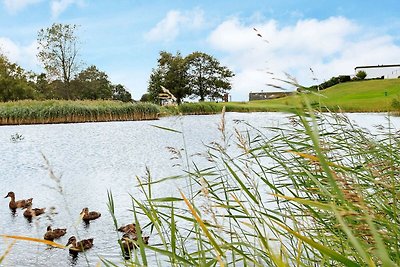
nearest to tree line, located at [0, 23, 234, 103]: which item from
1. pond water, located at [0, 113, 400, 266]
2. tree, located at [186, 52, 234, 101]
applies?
tree, located at [186, 52, 234, 101]

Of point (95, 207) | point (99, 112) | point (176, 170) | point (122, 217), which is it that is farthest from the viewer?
point (99, 112)

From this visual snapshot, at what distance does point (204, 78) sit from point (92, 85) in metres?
11.2

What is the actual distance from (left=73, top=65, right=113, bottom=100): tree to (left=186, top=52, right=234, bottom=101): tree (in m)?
8.35

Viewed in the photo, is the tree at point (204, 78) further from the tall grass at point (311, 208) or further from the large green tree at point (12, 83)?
the tall grass at point (311, 208)

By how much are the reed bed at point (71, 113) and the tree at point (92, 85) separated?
19.4 metres

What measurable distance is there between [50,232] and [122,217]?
87 cm

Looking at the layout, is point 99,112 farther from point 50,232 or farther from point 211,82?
point 211,82

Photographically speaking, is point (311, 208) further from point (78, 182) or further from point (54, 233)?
point (78, 182)

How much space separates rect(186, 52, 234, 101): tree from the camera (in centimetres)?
5188

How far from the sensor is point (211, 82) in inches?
2050

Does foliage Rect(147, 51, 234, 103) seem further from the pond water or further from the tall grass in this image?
the tall grass

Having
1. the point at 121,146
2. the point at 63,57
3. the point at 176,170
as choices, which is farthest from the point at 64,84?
the point at 176,170

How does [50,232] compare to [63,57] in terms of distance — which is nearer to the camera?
[50,232]

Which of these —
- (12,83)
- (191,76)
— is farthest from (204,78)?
(12,83)
